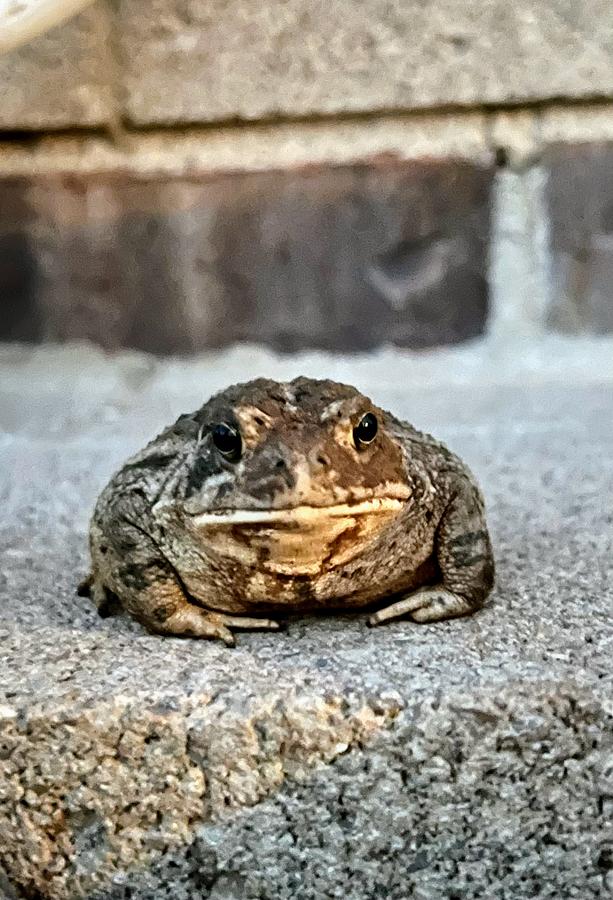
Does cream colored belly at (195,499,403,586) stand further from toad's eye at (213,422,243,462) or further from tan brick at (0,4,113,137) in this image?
tan brick at (0,4,113,137)

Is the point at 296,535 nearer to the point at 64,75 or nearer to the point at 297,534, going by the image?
the point at 297,534

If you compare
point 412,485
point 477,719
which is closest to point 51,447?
point 412,485

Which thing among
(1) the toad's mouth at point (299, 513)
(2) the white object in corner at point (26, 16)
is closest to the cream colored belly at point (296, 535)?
(1) the toad's mouth at point (299, 513)

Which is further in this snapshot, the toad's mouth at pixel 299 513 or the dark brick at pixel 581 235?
the dark brick at pixel 581 235

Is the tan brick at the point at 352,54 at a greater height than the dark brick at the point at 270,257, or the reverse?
the tan brick at the point at 352,54

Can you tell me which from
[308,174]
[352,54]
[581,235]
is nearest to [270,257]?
[308,174]

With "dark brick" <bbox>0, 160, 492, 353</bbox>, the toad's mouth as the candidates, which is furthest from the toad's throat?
"dark brick" <bbox>0, 160, 492, 353</bbox>

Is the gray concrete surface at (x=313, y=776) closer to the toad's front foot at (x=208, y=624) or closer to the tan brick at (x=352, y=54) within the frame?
the toad's front foot at (x=208, y=624)
